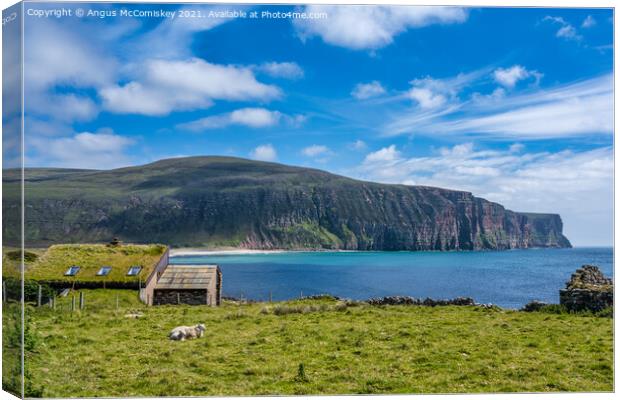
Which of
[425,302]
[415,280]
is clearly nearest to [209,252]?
[415,280]

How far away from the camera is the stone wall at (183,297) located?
27.4 m

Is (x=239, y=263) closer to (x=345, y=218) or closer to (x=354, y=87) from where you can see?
(x=345, y=218)

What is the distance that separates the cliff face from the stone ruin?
35.0m

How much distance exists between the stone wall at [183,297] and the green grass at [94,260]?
128 centimetres

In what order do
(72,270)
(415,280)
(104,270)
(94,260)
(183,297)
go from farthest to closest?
(415,280) < (94,260) < (183,297) < (104,270) < (72,270)

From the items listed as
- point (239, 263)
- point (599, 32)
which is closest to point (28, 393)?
point (599, 32)

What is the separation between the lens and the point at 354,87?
15.3m

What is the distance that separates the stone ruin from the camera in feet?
70.3

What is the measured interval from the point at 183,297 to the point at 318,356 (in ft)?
47.7

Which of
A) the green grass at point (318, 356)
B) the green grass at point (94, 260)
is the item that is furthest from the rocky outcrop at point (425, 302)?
the green grass at point (94, 260)

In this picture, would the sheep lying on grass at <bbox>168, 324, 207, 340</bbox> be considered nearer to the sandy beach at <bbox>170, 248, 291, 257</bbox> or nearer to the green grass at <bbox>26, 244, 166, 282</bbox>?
the green grass at <bbox>26, 244, 166, 282</bbox>

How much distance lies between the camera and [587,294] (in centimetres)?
2188

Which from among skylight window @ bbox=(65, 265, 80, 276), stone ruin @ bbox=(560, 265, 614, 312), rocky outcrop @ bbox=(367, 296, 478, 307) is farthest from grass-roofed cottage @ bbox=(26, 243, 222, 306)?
stone ruin @ bbox=(560, 265, 614, 312)

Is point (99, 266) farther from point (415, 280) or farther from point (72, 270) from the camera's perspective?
point (415, 280)
